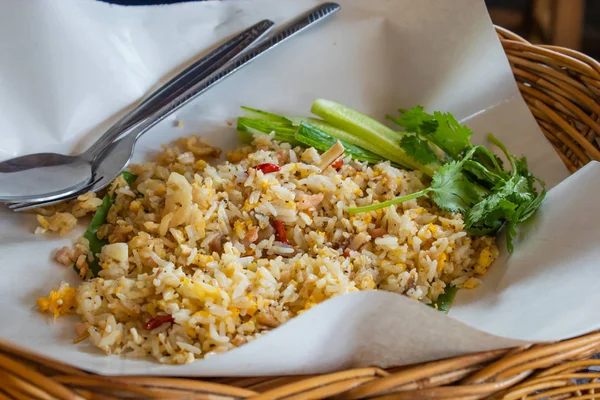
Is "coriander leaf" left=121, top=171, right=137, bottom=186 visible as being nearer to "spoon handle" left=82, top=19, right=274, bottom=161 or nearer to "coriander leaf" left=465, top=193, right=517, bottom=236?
"spoon handle" left=82, top=19, right=274, bottom=161

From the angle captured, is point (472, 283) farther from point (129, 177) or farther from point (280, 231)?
point (129, 177)

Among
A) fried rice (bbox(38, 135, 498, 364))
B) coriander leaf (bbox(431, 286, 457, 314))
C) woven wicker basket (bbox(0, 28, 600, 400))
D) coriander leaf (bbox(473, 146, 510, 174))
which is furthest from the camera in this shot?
coriander leaf (bbox(473, 146, 510, 174))

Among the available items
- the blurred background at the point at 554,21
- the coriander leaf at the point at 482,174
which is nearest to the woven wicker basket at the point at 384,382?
the coriander leaf at the point at 482,174

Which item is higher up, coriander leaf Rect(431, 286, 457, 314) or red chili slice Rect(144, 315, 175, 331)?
coriander leaf Rect(431, 286, 457, 314)

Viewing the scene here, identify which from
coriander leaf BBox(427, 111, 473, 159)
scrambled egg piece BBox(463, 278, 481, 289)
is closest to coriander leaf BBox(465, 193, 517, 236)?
scrambled egg piece BBox(463, 278, 481, 289)

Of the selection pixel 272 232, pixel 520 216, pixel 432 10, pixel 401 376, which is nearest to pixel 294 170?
pixel 272 232

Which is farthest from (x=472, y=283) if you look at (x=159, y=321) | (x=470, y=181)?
(x=159, y=321)
